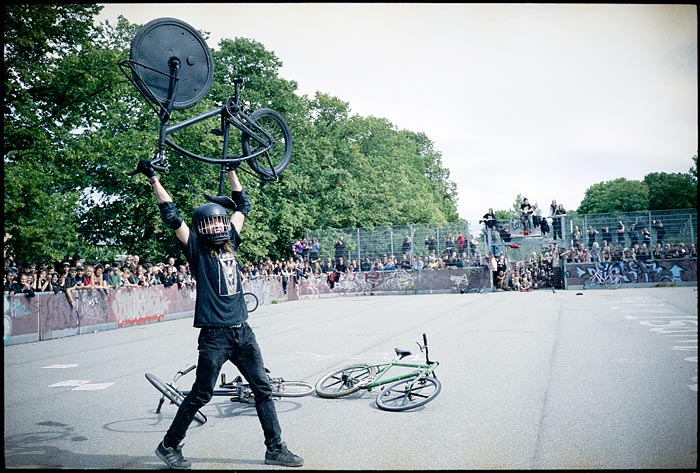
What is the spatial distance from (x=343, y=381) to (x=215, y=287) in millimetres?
3168

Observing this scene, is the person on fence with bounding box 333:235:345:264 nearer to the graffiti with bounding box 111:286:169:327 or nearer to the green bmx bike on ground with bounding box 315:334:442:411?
the graffiti with bounding box 111:286:169:327

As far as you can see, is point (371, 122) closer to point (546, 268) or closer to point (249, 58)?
point (249, 58)

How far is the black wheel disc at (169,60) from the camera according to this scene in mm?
5734

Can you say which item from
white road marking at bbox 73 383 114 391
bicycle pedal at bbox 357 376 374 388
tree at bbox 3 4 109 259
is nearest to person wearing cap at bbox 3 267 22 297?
tree at bbox 3 4 109 259

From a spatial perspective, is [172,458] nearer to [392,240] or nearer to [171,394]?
[171,394]

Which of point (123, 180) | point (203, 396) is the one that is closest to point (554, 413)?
point (203, 396)

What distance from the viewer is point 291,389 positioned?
7.93 m

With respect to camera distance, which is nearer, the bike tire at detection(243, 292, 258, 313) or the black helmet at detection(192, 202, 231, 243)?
the black helmet at detection(192, 202, 231, 243)

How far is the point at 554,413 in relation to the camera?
6641mm

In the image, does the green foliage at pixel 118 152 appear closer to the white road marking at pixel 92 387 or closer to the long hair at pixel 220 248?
the white road marking at pixel 92 387

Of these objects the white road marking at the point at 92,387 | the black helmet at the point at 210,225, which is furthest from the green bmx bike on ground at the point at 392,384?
the white road marking at the point at 92,387

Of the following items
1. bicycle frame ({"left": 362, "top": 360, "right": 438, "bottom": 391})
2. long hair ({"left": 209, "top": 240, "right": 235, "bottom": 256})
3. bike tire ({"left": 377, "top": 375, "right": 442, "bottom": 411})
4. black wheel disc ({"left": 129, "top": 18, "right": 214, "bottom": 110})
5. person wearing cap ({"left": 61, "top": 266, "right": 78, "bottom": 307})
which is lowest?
bike tire ({"left": 377, "top": 375, "right": 442, "bottom": 411})

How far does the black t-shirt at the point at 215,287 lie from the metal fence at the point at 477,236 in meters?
27.4

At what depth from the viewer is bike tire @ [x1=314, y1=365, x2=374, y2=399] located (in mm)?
7705
